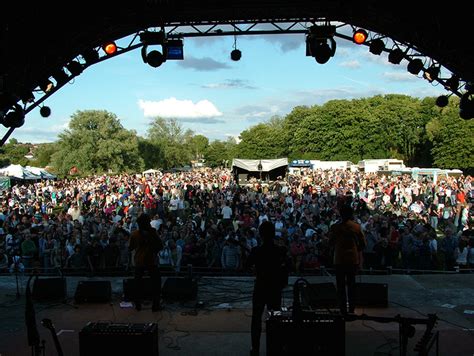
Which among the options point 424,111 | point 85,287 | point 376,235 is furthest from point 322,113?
point 85,287

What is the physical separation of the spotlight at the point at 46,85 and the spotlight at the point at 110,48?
140 centimetres

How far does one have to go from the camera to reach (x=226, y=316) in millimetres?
7641

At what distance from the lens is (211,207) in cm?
2058

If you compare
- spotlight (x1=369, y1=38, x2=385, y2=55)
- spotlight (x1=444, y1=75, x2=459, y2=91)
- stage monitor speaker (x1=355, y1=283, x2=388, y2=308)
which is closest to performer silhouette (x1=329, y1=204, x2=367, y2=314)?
stage monitor speaker (x1=355, y1=283, x2=388, y2=308)

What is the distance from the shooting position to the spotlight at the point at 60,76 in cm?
1084

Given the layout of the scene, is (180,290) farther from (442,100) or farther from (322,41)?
(442,100)

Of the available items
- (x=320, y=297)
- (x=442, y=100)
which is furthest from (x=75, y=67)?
(x=442, y=100)

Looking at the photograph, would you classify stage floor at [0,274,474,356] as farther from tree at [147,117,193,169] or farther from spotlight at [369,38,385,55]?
tree at [147,117,193,169]

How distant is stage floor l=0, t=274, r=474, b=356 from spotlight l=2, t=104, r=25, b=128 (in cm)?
326

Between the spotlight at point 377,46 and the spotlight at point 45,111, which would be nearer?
the spotlight at point 377,46

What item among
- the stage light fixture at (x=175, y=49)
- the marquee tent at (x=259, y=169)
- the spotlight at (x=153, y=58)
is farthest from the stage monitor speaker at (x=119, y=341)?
the marquee tent at (x=259, y=169)

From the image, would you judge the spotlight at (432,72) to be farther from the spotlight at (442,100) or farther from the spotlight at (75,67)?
the spotlight at (75,67)

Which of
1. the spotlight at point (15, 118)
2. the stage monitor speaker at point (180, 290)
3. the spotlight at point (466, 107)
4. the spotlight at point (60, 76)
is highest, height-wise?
the spotlight at point (60, 76)

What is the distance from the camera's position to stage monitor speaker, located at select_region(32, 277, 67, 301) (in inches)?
342
